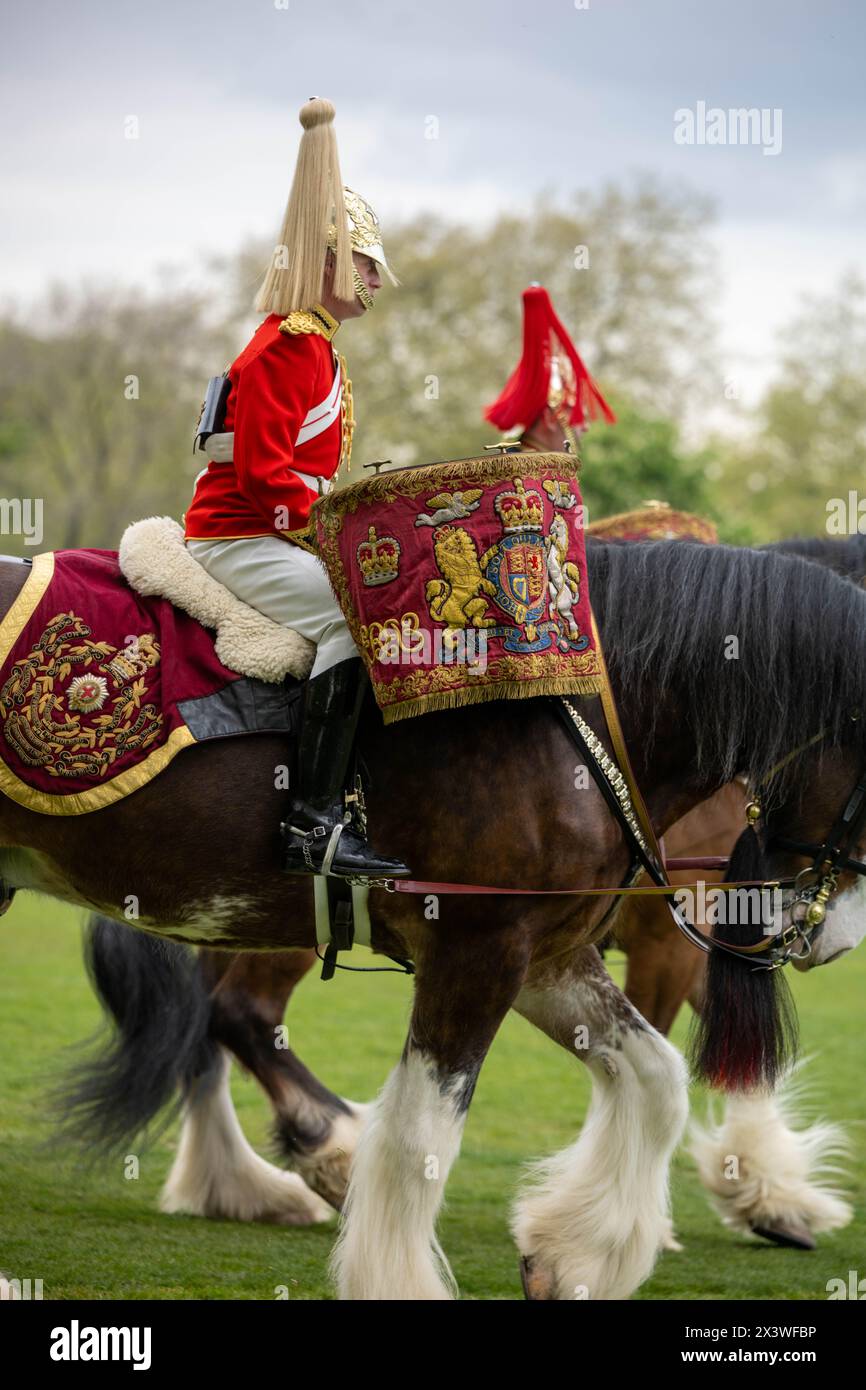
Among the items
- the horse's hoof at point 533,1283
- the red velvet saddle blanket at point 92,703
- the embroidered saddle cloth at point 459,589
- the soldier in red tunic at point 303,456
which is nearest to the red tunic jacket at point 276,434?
the soldier in red tunic at point 303,456

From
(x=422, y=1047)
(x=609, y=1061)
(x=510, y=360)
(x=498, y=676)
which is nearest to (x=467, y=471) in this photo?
(x=498, y=676)

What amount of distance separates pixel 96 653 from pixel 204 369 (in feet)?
114

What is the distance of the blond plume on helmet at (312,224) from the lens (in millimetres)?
3967

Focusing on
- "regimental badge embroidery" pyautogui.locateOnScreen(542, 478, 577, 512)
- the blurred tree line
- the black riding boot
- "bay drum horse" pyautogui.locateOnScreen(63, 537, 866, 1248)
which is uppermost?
the blurred tree line

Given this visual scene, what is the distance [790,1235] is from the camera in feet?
18.2

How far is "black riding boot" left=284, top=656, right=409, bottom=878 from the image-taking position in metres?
3.68

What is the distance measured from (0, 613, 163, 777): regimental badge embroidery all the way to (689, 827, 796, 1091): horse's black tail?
160cm

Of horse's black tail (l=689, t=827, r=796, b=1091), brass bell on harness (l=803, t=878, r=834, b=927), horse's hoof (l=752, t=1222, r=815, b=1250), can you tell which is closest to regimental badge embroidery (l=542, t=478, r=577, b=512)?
horse's black tail (l=689, t=827, r=796, b=1091)

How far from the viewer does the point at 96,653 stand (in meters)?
3.81

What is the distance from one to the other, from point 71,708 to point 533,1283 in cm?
207

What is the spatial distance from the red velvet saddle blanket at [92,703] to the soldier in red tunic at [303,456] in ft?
0.65

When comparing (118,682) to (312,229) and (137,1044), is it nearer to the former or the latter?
(312,229)

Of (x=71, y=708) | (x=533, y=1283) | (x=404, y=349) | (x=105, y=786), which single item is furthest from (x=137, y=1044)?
(x=404, y=349)

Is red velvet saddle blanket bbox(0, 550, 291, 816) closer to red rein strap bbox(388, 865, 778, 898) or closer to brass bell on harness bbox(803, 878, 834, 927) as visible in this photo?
red rein strap bbox(388, 865, 778, 898)
